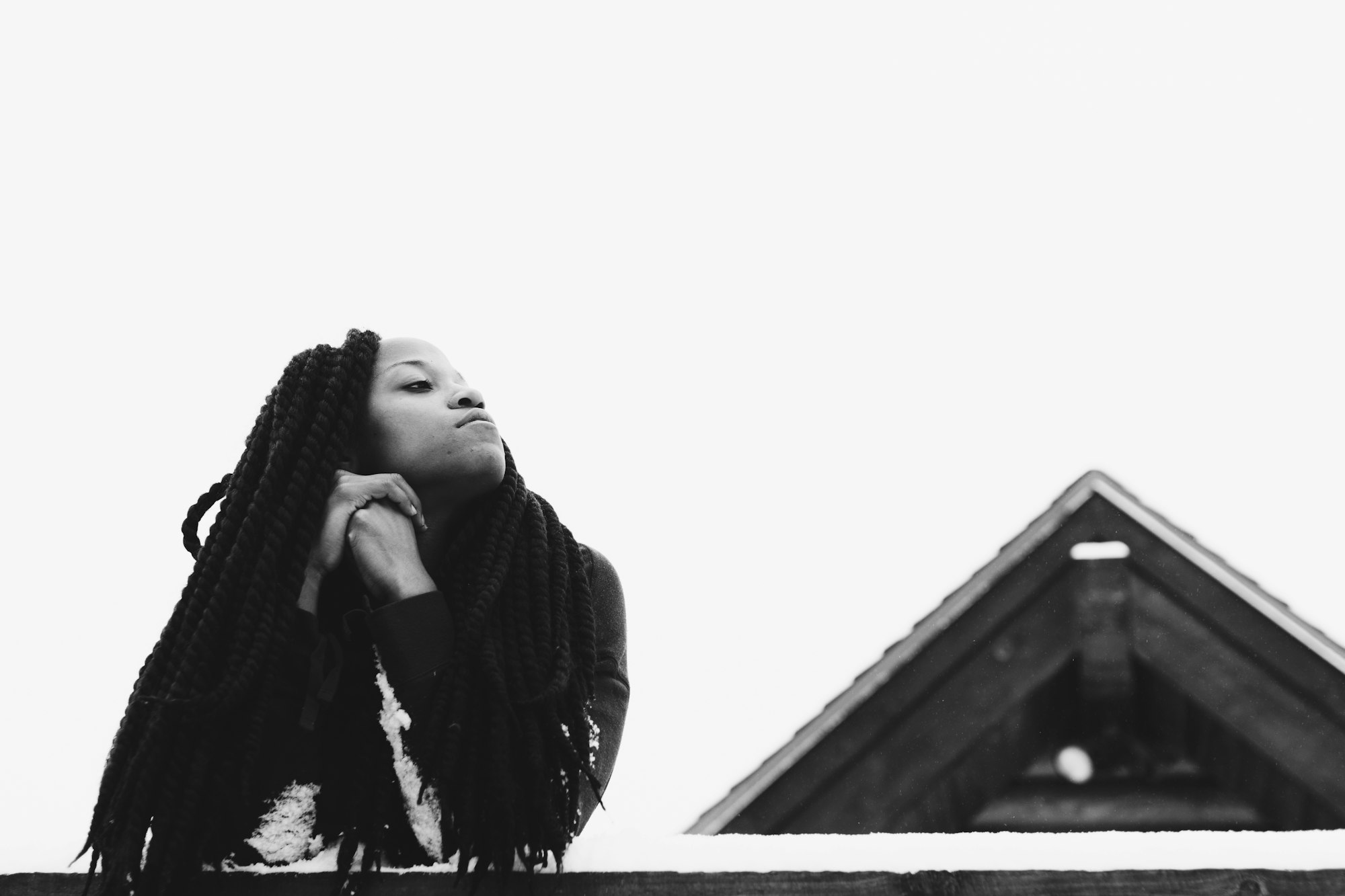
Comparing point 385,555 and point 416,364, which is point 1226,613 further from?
point 385,555

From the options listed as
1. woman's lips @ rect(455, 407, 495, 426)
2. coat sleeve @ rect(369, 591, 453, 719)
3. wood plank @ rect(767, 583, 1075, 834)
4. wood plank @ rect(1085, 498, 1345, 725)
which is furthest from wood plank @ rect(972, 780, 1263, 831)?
coat sleeve @ rect(369, 591, 453, 719)

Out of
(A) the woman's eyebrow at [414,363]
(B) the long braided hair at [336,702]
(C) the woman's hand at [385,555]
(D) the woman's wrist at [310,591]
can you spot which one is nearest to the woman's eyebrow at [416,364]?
(A) the woman's eyebrow at [414,363]

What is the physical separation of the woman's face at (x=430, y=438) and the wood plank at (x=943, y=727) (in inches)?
77.5

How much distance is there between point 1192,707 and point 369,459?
3060 millimetres

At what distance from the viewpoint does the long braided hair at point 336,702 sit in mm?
1729

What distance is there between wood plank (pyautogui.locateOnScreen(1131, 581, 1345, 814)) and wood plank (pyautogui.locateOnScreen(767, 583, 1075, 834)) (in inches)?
11.1

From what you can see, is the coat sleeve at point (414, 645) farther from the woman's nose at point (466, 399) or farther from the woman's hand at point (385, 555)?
the woman's nose at point (466, 399)

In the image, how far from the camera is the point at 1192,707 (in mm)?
3992

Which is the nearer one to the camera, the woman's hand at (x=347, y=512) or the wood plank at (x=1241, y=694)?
the woman's hand at (x=347, y=512)

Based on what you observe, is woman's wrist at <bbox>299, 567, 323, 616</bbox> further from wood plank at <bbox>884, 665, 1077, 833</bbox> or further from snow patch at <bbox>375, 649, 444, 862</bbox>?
wood plank at <bbox>884, 665, 1077, 833</bbox>

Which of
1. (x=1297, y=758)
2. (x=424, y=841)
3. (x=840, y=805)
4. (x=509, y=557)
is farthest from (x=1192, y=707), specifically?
(x=424, y=841)

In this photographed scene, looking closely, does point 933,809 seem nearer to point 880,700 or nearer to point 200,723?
point 880,700

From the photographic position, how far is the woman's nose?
2383 millimetres

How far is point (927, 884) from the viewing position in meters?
1.62
